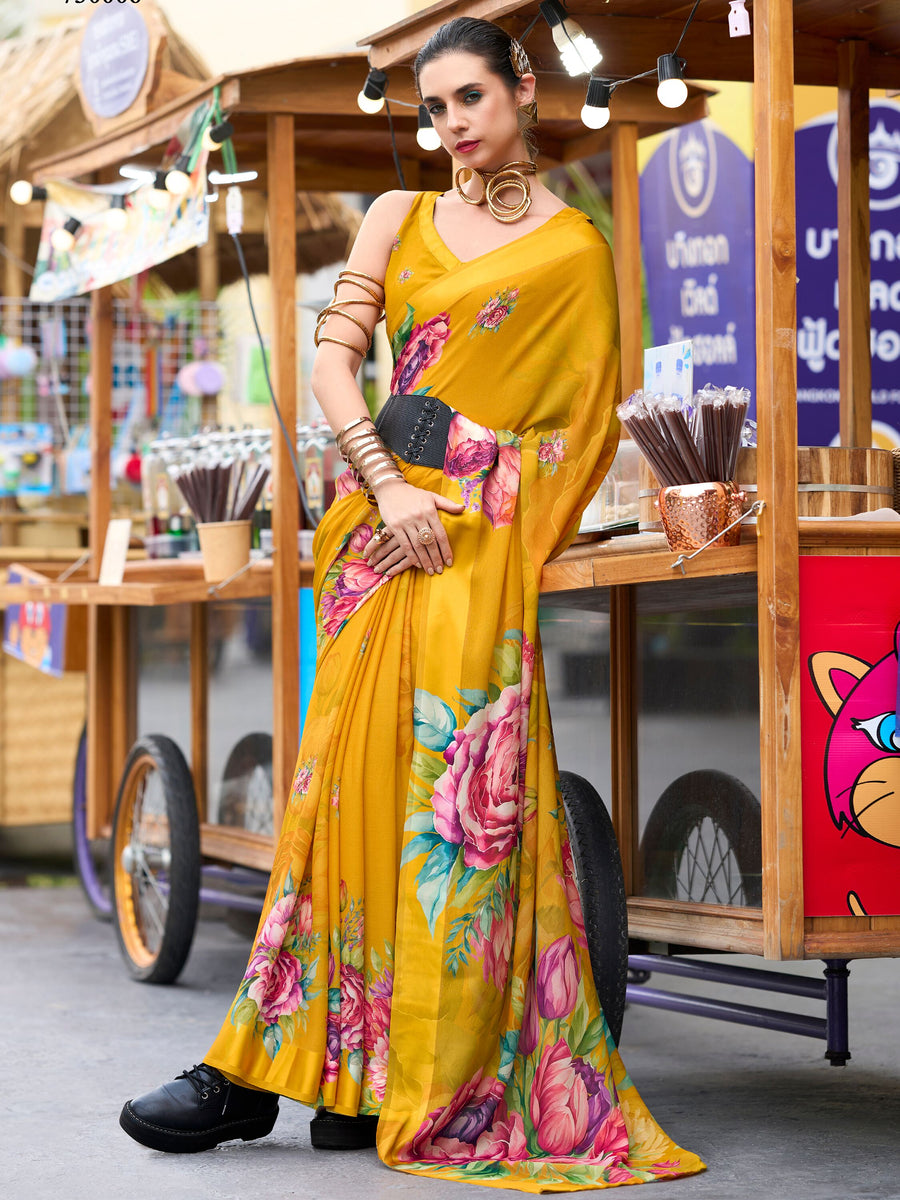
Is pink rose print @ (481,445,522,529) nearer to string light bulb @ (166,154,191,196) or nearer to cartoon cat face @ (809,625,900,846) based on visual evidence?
cartoon cat face @ (809,625,900,846)

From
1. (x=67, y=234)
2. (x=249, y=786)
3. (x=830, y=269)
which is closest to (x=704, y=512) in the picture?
(x=249, y=786)

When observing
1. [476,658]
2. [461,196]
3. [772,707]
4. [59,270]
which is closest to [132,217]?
[59,270]

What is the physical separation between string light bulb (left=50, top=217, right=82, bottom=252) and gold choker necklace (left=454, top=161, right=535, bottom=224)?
2605mm

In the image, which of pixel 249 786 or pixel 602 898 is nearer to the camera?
pixel 602 898

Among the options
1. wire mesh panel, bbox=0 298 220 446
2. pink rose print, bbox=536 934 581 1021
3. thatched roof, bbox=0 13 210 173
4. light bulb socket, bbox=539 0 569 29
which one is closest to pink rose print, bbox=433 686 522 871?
pink rose print, bbox=536 934 581 1021

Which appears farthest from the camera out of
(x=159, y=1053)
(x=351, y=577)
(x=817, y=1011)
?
(x=817, y=1011)

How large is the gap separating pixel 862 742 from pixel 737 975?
0.72 m

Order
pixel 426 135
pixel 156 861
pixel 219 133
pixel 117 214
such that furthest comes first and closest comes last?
pixel 117 214 < pixel 156 861 < pixel 219 133 < pixel 426 135

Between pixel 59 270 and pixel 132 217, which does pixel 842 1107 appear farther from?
pixel 59 270

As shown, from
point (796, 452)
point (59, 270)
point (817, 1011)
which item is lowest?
point (817, 1011)

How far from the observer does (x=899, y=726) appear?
2447 mm

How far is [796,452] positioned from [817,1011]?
199 centimetres

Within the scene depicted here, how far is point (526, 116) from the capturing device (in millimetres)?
2611

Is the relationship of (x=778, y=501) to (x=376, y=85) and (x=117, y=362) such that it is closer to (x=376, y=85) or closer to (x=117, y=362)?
(x=376, y=85)
